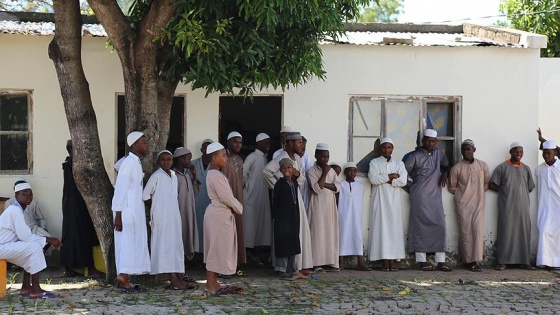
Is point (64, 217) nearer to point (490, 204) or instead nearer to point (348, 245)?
point (348, 245)

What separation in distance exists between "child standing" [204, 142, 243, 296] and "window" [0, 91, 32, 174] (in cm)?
337

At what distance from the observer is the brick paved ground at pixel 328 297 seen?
8766mm

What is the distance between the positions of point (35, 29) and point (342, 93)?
13.2 ft

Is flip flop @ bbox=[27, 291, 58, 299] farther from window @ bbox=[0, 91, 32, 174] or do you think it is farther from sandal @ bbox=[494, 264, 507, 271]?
sandal @ bbox=[494, 264, 507, 271]

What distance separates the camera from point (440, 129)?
12.3 metres

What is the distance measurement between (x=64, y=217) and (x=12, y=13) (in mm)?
3133

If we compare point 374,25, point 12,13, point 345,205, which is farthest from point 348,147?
point 12,13

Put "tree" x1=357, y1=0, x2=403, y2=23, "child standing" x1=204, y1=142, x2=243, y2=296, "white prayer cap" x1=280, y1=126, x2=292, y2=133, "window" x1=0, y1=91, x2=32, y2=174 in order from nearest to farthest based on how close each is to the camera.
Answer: "child standing" x1=204, y1=142, x2=243, y2=296 < "white prayer cap" x1=280, y1=126, x2=292, y2=133 < "window" x1=0, y1=91, x2=32, y2=174 < "tree" x1=357, y1=0, x2=403, y2=23

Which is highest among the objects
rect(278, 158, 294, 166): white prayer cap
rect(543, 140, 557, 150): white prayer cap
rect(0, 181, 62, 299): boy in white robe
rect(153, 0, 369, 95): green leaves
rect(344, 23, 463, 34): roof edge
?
rect(344, 23, 463, 34): roof edge

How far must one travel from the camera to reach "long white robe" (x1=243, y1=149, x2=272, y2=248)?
1162 centimetres

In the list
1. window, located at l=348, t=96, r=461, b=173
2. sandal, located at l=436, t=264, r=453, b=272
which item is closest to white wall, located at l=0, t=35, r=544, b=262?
window, located at l=348, t=96, r=461, b=173

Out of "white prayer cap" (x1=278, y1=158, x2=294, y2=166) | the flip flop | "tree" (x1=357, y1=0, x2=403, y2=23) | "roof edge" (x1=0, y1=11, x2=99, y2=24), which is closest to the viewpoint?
the flip flop

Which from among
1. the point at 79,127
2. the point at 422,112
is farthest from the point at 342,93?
the point at 79,127

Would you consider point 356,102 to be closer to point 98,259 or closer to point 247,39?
point 247,39
